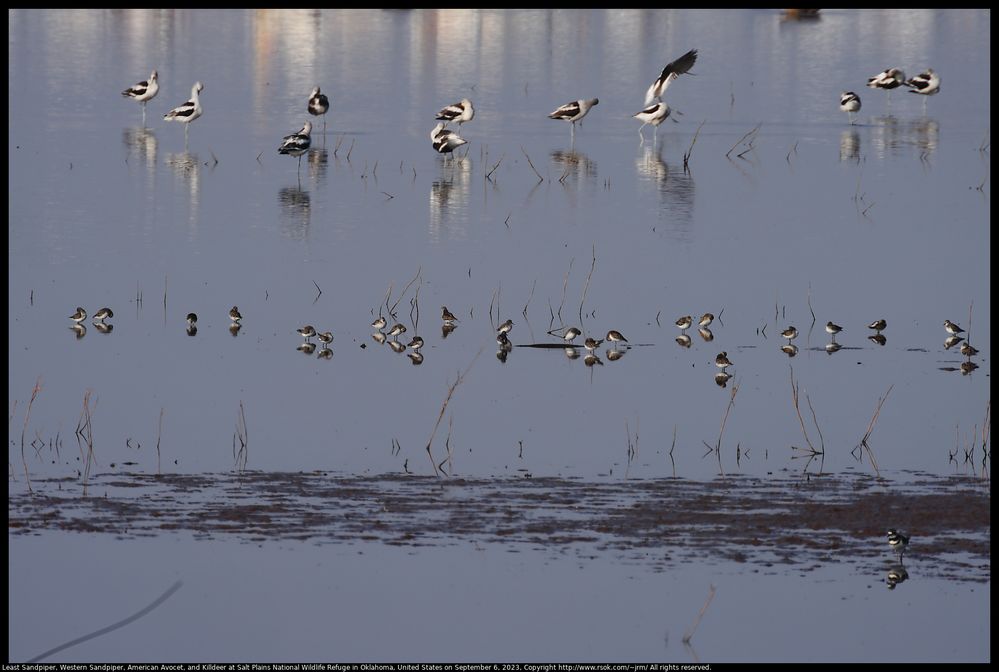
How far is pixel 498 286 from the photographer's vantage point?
16.3 metres

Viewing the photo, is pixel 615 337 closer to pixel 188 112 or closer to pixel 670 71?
pixel 188 112

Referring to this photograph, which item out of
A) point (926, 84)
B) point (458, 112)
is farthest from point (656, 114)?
point (926, 84)

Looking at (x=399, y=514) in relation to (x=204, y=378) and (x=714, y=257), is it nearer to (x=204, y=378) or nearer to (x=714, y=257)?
(x=204, y=378)

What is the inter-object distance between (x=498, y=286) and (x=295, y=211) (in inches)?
217

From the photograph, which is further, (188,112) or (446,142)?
(188,112)

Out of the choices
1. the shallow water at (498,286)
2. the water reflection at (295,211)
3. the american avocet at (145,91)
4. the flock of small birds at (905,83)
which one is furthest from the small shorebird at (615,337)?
the american avocet at (145,91)

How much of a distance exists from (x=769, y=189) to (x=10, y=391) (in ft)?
43.7

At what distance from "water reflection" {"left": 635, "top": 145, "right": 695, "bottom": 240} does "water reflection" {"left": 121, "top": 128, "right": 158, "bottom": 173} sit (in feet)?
23.9

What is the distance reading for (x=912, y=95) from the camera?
37.5 metres

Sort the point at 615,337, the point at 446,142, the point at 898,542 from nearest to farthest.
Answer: the point at 898,542 < the point at 615,337 < the point at 446,142

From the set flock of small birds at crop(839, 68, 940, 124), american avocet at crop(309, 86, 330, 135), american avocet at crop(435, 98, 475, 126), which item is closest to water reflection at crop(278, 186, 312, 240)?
american avocet at crop(435, 98, 475, 126)

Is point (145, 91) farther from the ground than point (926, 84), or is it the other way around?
point (926, 84)

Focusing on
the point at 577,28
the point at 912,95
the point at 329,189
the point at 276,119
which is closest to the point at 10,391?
the point at 329,189

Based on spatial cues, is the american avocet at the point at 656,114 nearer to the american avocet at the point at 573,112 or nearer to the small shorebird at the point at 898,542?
the american avocet at the point at 573,112
